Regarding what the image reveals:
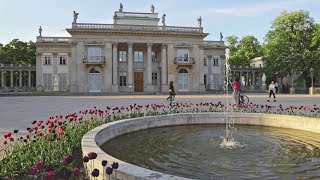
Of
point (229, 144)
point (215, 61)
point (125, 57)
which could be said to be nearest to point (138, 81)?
point (125, 57)

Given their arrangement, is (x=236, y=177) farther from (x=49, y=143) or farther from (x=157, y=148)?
(x=49, y=143)

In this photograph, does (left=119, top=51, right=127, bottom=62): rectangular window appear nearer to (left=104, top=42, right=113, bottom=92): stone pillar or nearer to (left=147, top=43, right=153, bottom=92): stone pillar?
(left=104, top=42, right=113, bottom=92): stone pillar

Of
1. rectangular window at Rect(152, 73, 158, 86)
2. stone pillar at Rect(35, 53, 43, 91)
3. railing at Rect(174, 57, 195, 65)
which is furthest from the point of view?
stone pillar at Rect(35, 53, 43, 91)

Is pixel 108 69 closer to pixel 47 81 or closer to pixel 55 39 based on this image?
pixel 55 39

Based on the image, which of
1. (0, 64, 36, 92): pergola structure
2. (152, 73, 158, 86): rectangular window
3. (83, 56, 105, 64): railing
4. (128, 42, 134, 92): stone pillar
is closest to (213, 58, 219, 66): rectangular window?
(152, 73, 158, 86): rectangular window

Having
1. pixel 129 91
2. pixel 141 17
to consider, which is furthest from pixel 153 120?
pixel 141 17

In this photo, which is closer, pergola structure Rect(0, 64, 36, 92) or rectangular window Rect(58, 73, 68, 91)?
rectangular window Rect(58, 73, 68, 91)

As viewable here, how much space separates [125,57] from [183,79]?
10.1 meters

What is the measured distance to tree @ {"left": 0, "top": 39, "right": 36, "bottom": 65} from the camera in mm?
67938

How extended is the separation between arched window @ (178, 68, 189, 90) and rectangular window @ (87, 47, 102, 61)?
13244 mm

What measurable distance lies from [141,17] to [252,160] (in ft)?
160

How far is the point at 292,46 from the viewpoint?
49688 mm

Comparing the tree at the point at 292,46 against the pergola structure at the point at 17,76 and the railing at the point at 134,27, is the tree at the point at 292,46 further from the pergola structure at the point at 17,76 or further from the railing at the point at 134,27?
the pergola structure at the point at 17,76

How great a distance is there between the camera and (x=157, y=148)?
765cm
